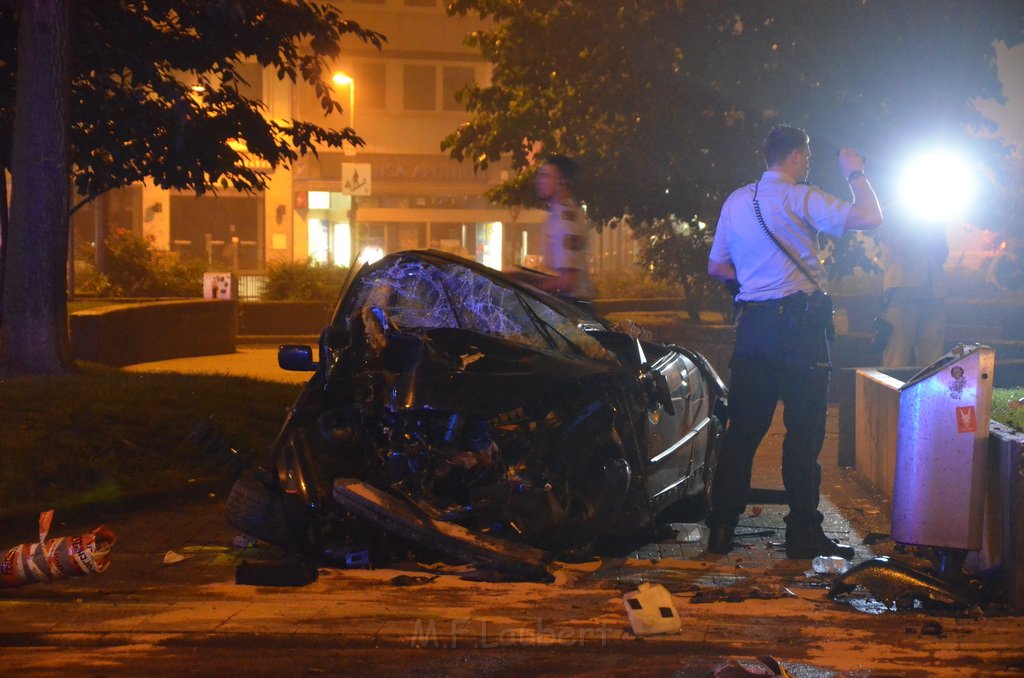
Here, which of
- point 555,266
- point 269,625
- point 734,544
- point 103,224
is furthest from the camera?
point 103,224

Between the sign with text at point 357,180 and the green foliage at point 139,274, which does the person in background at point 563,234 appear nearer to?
the green foliage at point 139,274

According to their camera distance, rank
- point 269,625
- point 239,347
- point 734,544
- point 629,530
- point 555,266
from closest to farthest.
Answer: point 269,625, point 629,530, point 734,544, point 555,266, point 239,347

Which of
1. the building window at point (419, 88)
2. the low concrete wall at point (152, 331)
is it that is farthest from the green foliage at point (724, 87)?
the building window at point (419, 88)

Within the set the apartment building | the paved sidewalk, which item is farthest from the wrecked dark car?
the apartment building

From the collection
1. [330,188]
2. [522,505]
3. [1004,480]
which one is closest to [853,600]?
[1004,480]

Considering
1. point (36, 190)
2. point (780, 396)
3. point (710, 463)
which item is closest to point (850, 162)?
point (780, 396)

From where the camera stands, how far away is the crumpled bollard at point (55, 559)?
515 centimetres

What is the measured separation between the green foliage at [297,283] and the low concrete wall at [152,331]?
418 centimetres

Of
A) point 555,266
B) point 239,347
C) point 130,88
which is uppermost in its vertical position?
point 130,88

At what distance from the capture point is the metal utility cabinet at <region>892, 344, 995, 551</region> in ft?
16.9

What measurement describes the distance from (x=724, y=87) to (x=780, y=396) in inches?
438

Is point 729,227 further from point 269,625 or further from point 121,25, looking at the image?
point 121,25

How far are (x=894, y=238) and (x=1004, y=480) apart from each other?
37.0ft

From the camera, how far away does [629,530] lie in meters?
5.80
